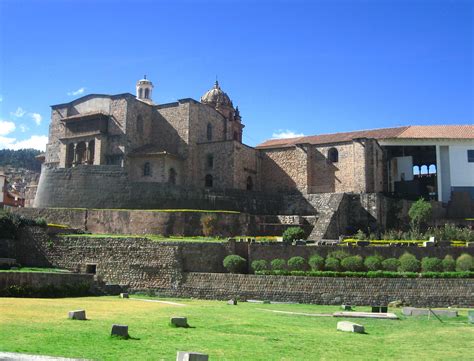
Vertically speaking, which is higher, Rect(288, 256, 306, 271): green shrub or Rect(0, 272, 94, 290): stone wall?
Rect(288, 256, 306, 271): green shrub

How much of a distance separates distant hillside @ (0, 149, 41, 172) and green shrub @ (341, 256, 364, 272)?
90584 millimetres

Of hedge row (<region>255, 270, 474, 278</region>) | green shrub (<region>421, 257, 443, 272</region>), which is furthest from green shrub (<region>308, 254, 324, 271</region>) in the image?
green shrub (<region>421, 257, 443, 272</region>)

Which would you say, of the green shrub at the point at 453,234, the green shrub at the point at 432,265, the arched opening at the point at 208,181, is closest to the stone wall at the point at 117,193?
the arched opening at the point at 208,181

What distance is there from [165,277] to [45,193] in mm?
16414

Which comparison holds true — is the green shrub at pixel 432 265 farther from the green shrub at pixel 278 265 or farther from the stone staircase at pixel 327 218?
the stone staircase at pixel 327 218

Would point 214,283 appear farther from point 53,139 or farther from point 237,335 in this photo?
point 53,139

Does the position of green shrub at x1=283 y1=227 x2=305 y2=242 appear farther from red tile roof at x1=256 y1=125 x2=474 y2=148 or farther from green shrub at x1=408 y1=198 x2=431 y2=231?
red tile roof at x1=256 y1=125 x2=474 y2=148

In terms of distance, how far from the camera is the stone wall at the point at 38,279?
68.1 ft

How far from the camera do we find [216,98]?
55.9 m

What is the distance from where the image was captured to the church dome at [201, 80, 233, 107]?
55.8 m

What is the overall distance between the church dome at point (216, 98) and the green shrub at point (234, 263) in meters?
31.4

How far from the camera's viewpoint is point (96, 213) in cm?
3394

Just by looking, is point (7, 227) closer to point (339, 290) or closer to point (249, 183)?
point (339, 290)

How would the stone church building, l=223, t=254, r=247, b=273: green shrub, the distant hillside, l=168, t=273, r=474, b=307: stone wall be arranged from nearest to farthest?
l=168, t=273, r=474, b=307: stone wall, l=223, t=254, r=247, b=273: green shrub, the stone church building, the distant hillside
